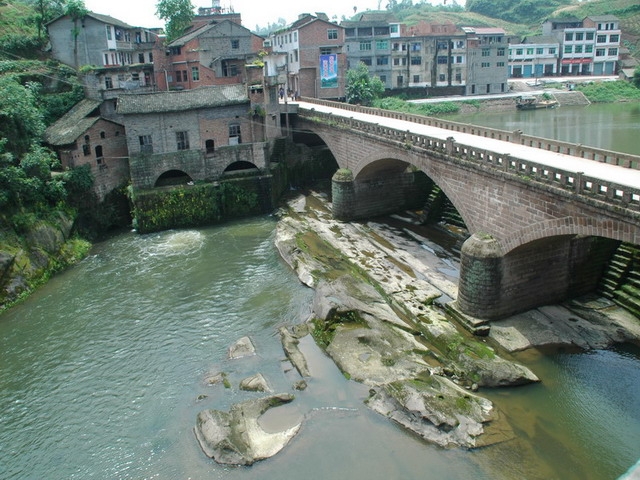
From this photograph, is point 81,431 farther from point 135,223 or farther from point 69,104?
point 69,104

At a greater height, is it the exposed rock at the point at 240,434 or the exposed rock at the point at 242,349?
the exposed rock at the point at 242,349

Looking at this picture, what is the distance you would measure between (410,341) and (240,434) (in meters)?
8.81

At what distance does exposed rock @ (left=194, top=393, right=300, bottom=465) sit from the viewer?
18344 millimetres


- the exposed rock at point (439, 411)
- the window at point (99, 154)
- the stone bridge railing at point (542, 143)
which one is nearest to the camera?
the exposed rock at point (439, 411)

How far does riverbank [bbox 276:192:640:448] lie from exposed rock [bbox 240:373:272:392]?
3159mm

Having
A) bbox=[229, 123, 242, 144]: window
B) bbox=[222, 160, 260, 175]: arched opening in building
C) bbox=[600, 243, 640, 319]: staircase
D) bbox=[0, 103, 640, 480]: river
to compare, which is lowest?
bbox=[0, 103, 640, 480]: river

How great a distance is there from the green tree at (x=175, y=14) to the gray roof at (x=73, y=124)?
27809 millimetres

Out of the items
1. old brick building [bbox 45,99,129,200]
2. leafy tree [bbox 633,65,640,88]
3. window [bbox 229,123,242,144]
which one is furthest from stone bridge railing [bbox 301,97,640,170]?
leafy tree [bbox 633,65,640,88]

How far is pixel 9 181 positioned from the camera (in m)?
32.9

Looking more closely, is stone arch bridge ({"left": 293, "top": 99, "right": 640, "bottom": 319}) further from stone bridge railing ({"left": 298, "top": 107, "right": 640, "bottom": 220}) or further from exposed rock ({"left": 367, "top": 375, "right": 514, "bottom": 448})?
exposed rock ({"left": 367, "top": 375, "right": 514, "bottom": 448})

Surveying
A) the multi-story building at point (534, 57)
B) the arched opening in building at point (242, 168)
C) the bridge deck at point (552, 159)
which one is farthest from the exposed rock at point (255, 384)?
the multi-story building at point (534, 57)

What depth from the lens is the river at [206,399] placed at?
17969mm

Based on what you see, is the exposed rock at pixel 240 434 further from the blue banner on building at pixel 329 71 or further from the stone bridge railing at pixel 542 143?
the blue banner on building at pixel 329 71

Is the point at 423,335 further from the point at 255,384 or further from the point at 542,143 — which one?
the point at 542,143
